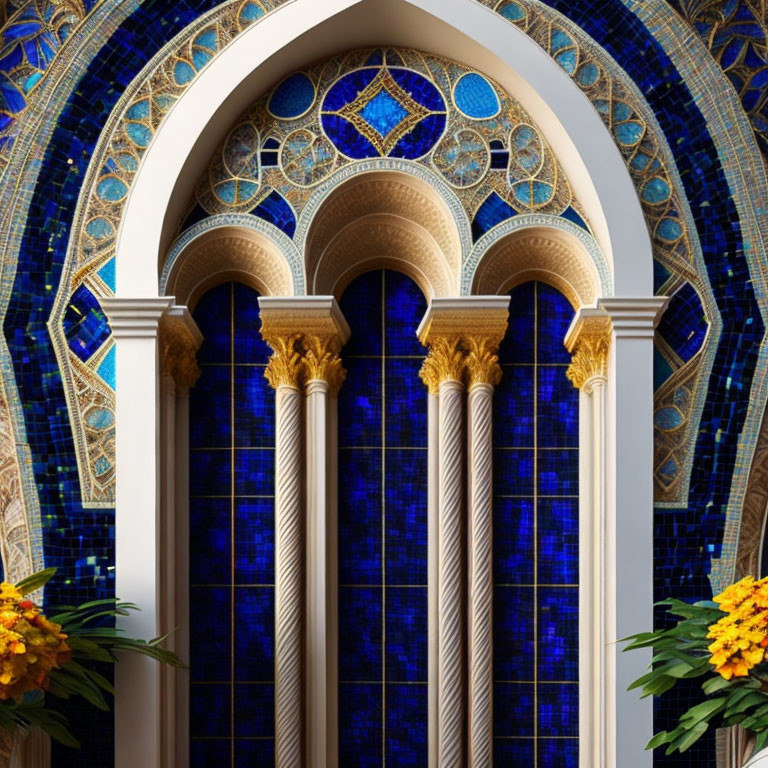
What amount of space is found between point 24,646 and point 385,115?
4.11 m

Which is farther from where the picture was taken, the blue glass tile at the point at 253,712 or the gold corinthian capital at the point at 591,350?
the blue glass tile at the point at 253,712

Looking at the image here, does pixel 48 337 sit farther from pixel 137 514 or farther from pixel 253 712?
pixel 253 712

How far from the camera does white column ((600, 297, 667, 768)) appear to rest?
8633 millimetres

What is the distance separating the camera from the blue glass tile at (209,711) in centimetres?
927

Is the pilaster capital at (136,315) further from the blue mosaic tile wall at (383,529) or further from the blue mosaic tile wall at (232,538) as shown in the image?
the blue mosaic tile wall at (383,529)

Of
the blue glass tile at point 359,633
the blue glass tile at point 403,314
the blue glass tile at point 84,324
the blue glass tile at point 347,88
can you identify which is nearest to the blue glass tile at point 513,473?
the blue glass tile at point 403,314

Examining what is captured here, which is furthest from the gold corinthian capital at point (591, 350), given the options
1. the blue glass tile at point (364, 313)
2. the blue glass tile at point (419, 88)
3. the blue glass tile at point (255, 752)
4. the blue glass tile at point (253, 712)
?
the blue glass tile at point (255, 752)

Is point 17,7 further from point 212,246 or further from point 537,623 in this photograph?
point 537,623

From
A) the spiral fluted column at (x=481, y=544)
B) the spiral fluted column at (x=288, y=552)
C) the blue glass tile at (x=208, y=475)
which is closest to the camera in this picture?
the spiral fluted column at (x=288, y=552)

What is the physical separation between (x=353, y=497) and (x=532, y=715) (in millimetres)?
1861

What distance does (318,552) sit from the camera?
9.19 meters

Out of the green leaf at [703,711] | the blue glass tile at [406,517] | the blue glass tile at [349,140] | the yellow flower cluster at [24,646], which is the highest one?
the blue glass tile at [349,140]

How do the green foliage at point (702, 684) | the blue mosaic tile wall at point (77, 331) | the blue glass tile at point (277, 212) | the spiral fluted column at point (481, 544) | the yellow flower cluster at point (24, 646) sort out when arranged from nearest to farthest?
the yellow flower cluster at point (24, 646), the green foliage at point (702, 684), the blue mosaic tile wall at point (77, 331), the spiral fluted column at point (481, 544), the blue glass tile at point (277, 212)

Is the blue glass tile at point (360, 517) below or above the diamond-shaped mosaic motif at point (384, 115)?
below
